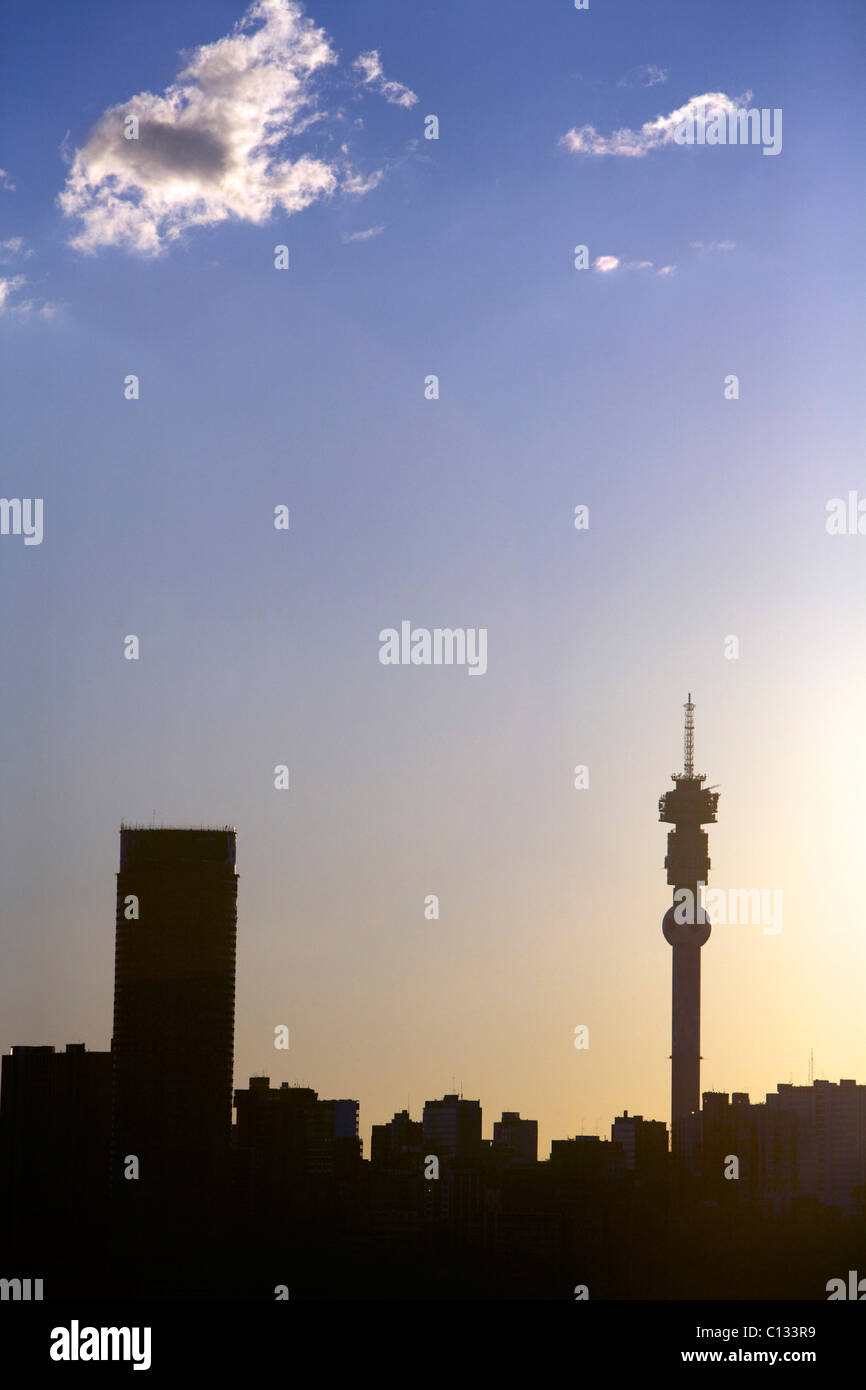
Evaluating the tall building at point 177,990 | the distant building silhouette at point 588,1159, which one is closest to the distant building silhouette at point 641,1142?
the distant building silhouette at point 588,1159

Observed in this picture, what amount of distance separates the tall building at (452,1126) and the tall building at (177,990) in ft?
54.7

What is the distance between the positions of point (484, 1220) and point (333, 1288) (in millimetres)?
16130

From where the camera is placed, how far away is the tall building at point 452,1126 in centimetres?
13575

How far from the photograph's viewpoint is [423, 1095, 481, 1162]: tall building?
136 meters

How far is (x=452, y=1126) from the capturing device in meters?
139

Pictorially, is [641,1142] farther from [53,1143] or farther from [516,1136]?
[53,1143]

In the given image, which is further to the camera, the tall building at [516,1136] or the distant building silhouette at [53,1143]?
the tall building at [516,1136]

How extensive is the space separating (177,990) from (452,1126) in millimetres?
24728

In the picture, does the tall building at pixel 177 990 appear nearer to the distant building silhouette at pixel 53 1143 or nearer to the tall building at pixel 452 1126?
the distant building silhouette at pixel 53 1143

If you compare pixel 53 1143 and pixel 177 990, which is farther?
pixel 177 990

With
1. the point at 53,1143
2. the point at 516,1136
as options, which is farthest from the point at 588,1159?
the point at 53,1143

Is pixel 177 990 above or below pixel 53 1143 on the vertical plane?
above

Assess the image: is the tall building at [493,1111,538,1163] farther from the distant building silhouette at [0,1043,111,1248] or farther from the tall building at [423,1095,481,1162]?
the distant building silhouette at [0,1043,111,1248]
